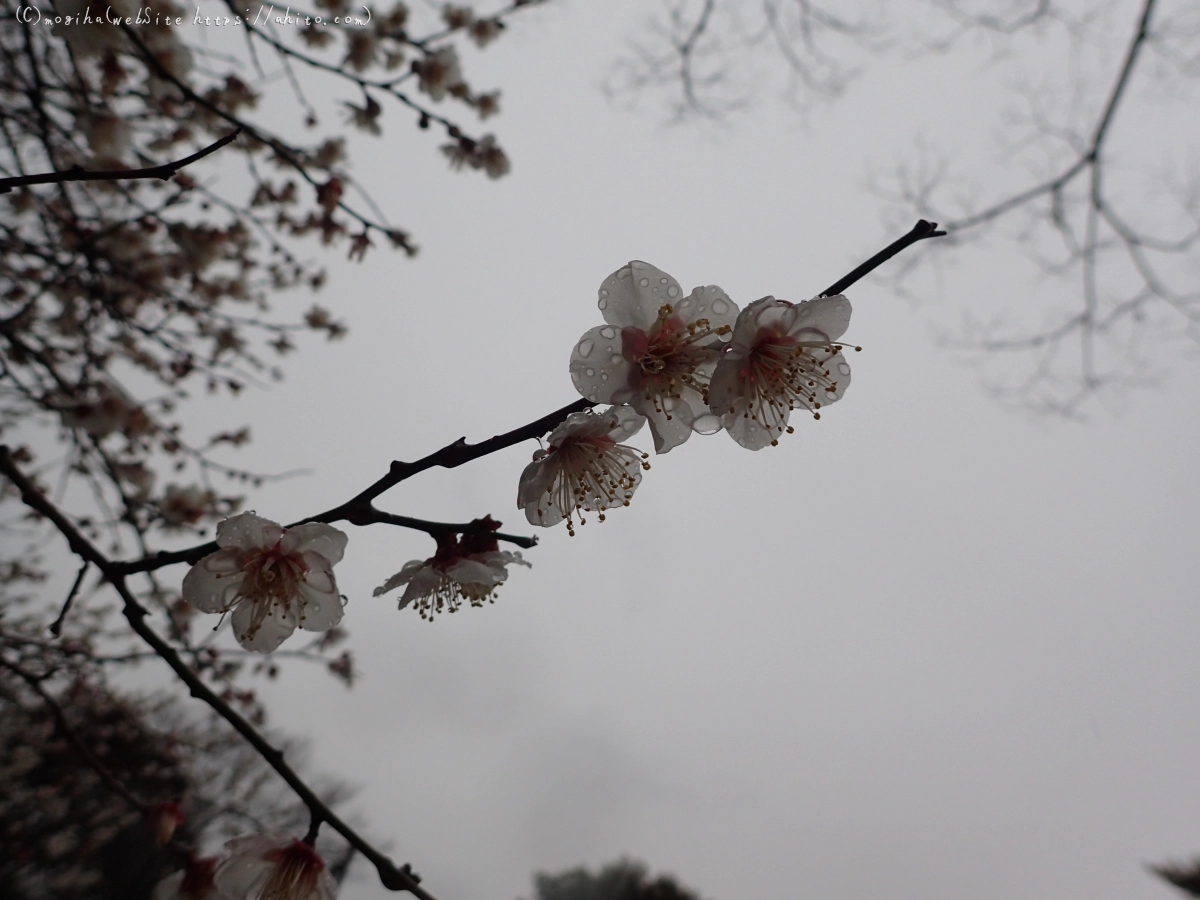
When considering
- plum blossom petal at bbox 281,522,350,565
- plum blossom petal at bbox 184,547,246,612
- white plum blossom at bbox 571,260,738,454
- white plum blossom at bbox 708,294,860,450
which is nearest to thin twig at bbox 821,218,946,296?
white plum blossom at bbox 708,294,860,450

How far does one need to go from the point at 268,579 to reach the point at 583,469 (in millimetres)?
607

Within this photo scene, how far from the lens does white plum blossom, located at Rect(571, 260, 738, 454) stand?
3.31 ft

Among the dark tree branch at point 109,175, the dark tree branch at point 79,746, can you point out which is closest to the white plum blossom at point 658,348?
the dark tree branch at point 109,175

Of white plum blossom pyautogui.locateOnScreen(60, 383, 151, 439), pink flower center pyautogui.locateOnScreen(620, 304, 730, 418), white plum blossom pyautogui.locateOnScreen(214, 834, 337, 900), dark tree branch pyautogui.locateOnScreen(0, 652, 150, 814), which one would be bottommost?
white plum blossom pyautogui.locateOnScreen(214, 834, 337, 900)

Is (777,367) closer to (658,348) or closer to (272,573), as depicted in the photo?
(658,348)

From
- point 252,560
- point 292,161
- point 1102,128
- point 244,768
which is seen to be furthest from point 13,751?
point 1102,128

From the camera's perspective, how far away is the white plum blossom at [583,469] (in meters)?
1.02

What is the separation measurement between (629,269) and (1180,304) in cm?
457

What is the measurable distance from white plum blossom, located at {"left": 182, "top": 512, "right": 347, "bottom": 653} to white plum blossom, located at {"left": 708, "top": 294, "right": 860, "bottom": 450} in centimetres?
67

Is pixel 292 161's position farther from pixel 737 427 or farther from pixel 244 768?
pixel 244 768

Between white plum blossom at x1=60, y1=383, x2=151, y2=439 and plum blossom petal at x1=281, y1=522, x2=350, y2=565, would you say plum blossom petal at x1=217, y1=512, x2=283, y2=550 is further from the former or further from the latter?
white plum blossom at x1=60, y1=383, x2=151, y2=439

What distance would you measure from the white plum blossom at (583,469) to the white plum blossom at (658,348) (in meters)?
0.05

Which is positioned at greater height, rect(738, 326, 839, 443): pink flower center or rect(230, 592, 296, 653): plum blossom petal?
rect(738, 326, 839, 443): pink flower center

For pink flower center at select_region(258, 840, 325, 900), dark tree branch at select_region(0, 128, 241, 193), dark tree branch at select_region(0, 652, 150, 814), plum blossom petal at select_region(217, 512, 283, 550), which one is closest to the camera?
dark tree branch at select_region(0, 128, 241, 193)
